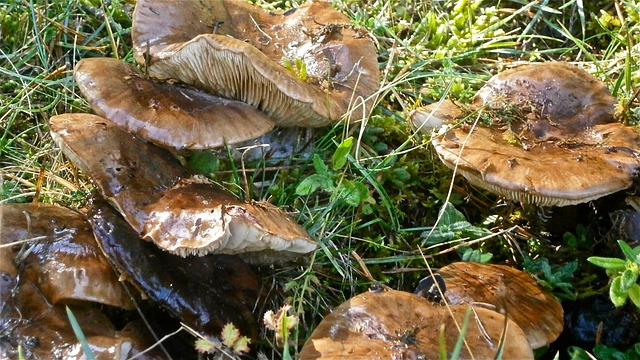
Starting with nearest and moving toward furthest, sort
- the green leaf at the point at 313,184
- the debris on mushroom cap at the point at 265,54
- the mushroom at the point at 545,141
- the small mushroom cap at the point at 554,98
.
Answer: the mushroom at the point at 545,141 < the debris on mushroom cap at the point at 265,54 < the green leaf at the point at 313,184 < the small mushroom cap at the point at 554,98

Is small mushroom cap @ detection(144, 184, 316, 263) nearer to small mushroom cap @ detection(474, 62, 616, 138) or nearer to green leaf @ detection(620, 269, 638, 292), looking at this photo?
green leaf @ detection(620, 269, 638, 292)

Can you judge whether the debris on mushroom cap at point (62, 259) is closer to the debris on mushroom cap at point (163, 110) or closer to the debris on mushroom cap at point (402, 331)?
the debris on mushroom cap at point (163, 110)

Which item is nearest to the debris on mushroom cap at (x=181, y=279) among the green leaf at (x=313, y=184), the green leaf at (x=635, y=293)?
the green leaf at (x=313, y=184)

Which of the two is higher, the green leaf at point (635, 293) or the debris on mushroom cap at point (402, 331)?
the green leaf at point (635, 293)

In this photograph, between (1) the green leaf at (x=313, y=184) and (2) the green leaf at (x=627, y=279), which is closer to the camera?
(2) the green leaf at (x=627, y=279)

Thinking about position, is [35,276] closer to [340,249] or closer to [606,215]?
[340,249]

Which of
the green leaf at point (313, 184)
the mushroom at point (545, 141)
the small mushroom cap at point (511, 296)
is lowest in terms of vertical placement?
the small mushroom cap at point (511, 296)

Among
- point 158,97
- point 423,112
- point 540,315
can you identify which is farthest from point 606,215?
point 158,97

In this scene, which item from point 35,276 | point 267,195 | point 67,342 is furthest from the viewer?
point 267,195

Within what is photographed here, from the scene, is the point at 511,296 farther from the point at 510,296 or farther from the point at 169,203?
the point at 169,203
